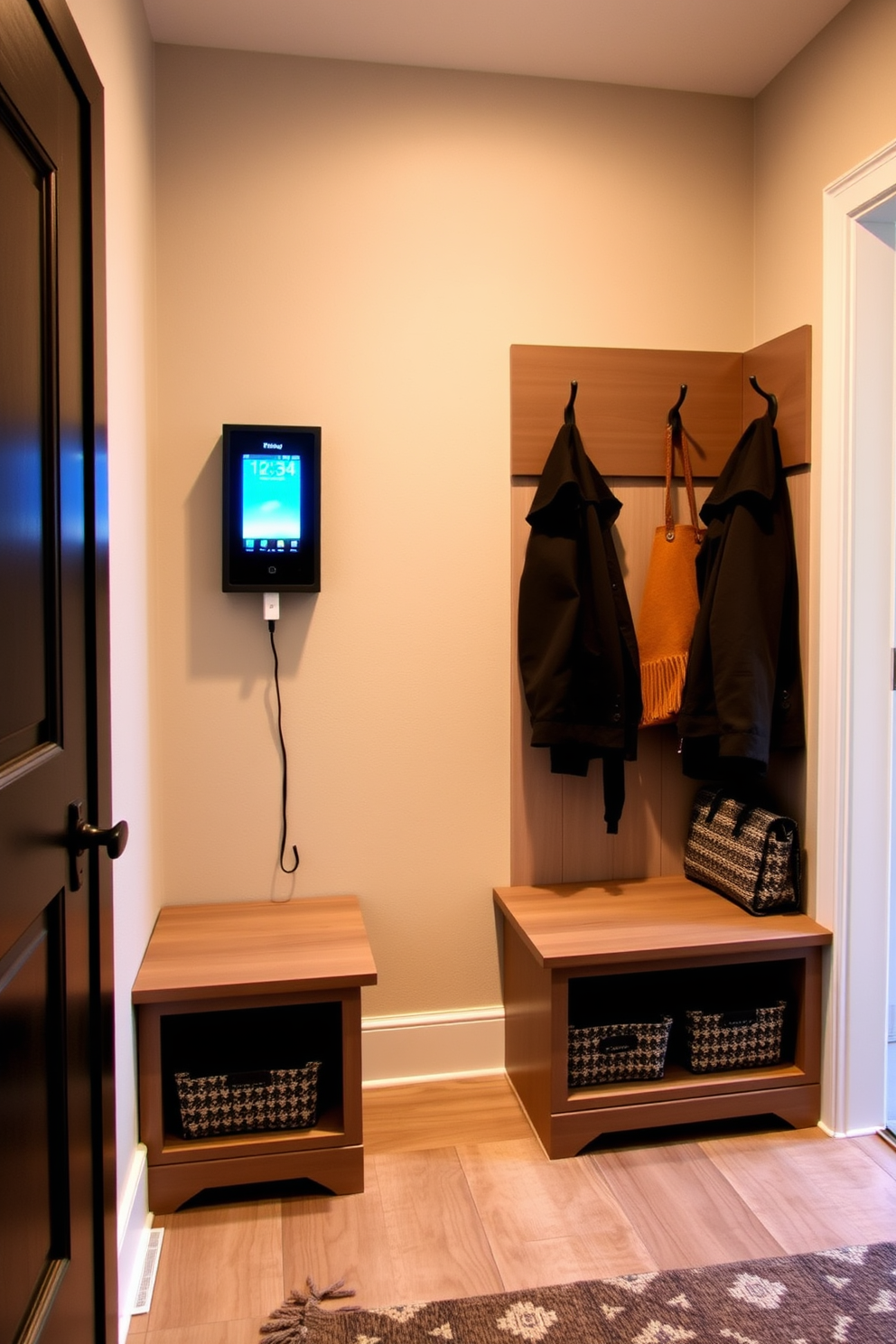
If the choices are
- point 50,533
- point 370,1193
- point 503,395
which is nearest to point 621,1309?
point 370,1193

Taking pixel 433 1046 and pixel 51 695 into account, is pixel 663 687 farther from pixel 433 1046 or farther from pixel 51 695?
pixel 51 695

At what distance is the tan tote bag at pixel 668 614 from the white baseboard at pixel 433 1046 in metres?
0.94

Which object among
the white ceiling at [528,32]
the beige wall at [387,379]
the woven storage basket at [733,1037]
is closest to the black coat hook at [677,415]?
the beige wall at [387,379]

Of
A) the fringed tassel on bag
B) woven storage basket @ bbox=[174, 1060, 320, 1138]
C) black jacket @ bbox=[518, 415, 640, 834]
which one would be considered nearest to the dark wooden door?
woven storage basket @ bbox=[174, 1060, 320, 1138]

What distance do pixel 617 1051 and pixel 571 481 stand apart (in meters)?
1.40

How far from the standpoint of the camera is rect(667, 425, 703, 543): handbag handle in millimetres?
2688

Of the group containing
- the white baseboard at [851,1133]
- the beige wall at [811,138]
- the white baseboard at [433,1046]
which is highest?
the beige wall at [811,138]

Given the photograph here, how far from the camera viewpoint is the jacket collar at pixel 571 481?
2533mm

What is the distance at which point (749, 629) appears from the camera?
2.41 metres

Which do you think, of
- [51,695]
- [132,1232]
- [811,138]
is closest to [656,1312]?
[132,1232]

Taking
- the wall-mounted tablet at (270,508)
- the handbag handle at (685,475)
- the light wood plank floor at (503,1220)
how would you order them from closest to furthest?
the light wood plank floor at (503,1220) → the wall-mounted tablet at (270,508) → the handbag handle at (685,475)

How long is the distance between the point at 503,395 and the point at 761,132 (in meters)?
1.04

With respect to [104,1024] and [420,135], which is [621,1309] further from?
[420,135]

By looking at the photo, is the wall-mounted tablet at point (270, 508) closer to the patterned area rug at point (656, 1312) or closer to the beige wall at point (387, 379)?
the beige wall at point (387, 379)
